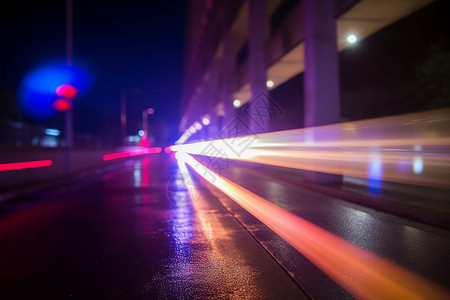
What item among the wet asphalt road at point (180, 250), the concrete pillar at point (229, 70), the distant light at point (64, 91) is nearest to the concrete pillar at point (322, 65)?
the wet asphalt road at point (180, 250)

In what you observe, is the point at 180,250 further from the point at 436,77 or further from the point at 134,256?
the point at 436,77

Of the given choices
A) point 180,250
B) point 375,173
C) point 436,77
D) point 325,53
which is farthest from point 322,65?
point 180,250

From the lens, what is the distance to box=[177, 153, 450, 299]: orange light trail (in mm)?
3884

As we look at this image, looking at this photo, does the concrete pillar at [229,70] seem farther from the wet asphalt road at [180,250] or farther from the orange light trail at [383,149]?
the wet asphalt road at [180,250]

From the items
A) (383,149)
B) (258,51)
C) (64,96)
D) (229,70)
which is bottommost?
(383,149)

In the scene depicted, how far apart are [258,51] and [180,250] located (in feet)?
63.9

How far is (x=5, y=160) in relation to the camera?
12383 millimetres

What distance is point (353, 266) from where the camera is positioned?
468 centimetres

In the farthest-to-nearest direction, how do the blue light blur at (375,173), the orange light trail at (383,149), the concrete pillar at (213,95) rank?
the concrete pillar at (213,95) → the blue light blur at (375,173) → the orange light trail at (383,149)

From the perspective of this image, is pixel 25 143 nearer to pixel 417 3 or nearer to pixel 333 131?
pixel 333 131

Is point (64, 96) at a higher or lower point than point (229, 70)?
lower

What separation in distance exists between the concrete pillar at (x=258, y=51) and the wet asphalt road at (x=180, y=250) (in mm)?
14388

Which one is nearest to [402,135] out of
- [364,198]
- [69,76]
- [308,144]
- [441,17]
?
[364,198]

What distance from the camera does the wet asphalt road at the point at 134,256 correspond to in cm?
→ 407
